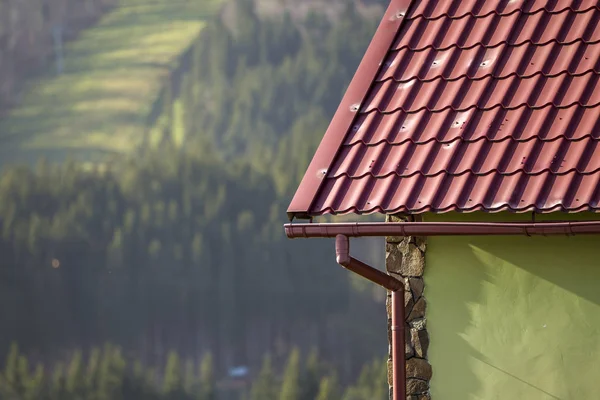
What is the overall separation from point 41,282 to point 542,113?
35.9 ft

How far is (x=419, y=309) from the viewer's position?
163 inches

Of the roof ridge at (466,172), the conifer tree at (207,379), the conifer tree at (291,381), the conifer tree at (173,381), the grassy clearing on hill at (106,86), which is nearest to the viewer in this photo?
the roof ridge at (466,172)

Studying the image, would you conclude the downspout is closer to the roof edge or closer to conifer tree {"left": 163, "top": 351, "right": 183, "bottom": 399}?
the roof edge

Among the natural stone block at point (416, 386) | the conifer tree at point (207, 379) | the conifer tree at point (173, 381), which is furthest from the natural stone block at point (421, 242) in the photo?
the conifer tree at point (173, 381)

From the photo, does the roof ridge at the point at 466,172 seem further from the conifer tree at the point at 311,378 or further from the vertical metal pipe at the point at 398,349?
the conifer tree at the point at 311,378

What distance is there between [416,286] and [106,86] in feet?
35.2

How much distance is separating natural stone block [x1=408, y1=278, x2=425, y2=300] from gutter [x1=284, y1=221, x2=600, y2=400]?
0.05 metres

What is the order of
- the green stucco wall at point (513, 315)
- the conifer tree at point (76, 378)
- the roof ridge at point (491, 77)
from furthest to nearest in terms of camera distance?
the conifer tree at point (76, 378), the roof ridge at point (491, 77), the green stucco wall at point (513, 315)

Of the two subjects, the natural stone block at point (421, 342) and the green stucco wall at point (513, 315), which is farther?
the natural stone block at point (421, 342)

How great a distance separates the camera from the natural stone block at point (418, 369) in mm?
4129

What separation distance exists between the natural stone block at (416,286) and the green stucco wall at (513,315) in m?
0.03

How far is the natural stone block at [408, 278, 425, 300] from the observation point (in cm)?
414

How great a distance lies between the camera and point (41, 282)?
45.0 ft

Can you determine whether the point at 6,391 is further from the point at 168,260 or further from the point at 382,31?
the point at 382,31
